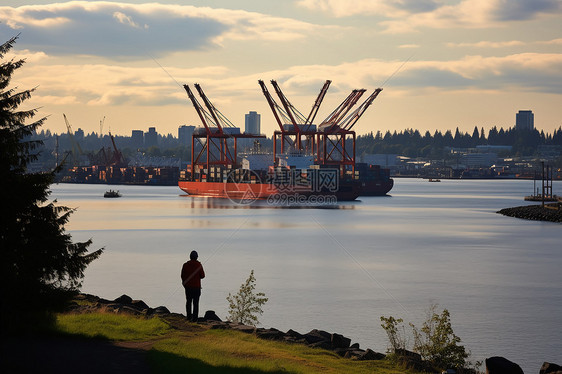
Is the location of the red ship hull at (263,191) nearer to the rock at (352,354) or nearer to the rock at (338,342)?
the rock at (338,342)

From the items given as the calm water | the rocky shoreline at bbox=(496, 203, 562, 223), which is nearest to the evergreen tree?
the calm water

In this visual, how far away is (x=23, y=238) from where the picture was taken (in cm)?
1348

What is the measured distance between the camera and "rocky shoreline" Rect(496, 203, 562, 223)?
78938 mm

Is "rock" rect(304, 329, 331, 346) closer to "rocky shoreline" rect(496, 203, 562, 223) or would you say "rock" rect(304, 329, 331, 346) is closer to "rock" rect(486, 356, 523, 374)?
"rock" rect(486, 356, 523, 374)

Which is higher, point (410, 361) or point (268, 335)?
point (268, 335)

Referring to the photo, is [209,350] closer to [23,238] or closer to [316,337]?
[23,238]

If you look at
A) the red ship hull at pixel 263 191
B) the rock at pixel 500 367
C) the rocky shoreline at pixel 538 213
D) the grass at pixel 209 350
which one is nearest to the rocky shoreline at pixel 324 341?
the rock at pixel 500 367

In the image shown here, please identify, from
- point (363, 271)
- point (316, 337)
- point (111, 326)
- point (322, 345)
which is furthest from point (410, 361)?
point (363, 271)

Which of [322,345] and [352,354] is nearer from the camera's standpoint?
[352,354]

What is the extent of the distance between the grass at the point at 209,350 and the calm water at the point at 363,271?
5.47 metres

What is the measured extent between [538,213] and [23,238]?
77405mm

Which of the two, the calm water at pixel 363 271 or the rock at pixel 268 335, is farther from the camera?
the calm water at pixel 363 271

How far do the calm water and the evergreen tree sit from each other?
32.7 feet

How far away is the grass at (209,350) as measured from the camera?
40.2 feet
